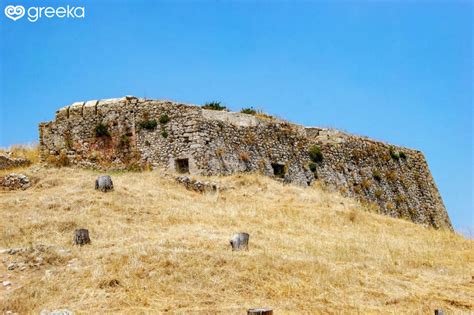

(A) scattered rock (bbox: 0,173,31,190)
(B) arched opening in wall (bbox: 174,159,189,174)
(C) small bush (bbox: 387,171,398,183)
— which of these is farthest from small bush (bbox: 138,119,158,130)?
(C) small bush (bbox: 387,171,398,183)

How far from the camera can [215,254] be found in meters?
13.1

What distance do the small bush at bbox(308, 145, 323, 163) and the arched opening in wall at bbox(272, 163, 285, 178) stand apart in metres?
1.86

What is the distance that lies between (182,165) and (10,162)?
656 centimetres

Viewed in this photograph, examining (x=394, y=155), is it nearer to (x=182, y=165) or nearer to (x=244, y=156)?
(x=244, y=156)

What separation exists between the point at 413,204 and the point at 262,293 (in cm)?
2010

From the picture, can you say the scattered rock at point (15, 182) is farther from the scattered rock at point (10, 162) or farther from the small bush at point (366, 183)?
the small bush at point (366, 183)

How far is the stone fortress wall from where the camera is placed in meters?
23.2

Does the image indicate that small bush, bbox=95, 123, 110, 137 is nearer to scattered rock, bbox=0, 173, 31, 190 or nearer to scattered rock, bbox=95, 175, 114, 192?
scattered rock, bbox=0, 173, 31, 190

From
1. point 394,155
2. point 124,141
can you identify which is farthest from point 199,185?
point 394,155

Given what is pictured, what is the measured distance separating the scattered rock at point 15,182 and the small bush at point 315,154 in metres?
11.3

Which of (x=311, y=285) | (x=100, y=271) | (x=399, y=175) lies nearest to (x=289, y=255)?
(x=311, y=285)

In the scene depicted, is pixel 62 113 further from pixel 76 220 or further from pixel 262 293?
pixel 262 293

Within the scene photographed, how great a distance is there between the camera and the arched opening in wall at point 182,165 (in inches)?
910

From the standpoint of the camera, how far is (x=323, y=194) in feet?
76.9
